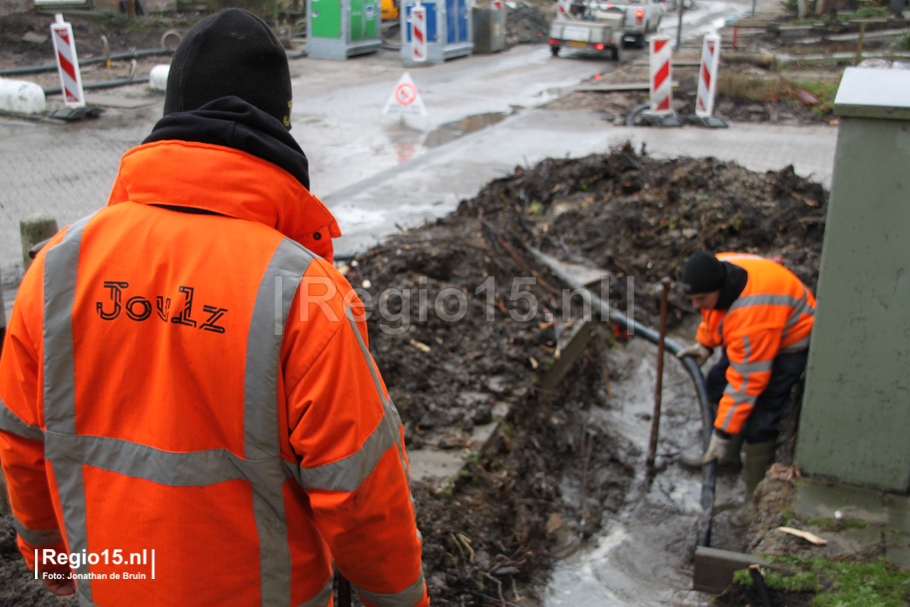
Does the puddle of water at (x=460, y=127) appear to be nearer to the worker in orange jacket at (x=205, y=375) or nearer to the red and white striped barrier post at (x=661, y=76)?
the red and white striped barrier post at (x=661, y=76)

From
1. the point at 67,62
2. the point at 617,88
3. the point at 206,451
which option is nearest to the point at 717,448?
the point at 206,451

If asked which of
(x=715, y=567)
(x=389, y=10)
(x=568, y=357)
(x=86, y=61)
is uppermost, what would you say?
(x=389, y=10)

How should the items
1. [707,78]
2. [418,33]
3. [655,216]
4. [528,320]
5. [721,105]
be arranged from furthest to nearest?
[418,33] → [721,105] → [707,78] → [655,216] → [528,320]

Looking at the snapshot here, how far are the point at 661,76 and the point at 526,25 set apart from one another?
14.2 meters

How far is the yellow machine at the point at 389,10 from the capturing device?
929 inches

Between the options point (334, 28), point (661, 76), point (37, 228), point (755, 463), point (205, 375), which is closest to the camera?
point (205, 375)

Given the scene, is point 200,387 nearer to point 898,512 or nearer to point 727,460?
point 898,512

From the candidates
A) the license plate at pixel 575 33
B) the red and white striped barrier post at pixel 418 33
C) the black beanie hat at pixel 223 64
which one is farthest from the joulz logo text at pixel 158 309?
the license plate at pixel 575 33

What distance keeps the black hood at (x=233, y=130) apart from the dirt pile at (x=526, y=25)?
22.6 m

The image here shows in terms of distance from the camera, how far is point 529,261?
608 cm

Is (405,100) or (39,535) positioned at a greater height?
(405,100)

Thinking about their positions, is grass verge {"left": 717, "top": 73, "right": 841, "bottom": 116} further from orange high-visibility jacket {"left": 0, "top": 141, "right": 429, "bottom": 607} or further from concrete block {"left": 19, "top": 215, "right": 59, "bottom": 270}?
orange high-visibility jacket {"left": 0, "top": 141, "right": 429, "bottom": 607}

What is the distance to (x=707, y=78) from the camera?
39.6ft

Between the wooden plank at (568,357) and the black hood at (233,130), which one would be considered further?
the wooden plank at (568,357)
